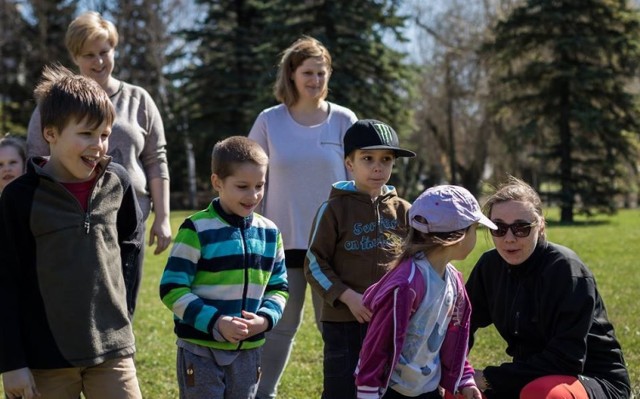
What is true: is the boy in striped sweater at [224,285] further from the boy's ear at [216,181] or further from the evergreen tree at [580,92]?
the evergreen tree at [580,92]

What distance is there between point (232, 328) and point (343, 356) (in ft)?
3.13

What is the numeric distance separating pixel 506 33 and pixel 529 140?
11.6 feet

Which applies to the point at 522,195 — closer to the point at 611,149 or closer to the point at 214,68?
the point at 611,149

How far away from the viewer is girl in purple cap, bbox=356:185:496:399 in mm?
3219

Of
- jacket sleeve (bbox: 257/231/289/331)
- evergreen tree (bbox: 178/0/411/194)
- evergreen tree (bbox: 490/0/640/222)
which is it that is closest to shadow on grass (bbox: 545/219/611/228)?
evergreen tree (bbox: 490/0/640/222)

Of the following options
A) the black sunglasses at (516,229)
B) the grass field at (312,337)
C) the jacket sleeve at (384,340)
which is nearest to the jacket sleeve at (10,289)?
the jacket sleeve at (384,340)

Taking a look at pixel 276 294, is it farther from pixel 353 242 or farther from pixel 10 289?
pixel 10 289

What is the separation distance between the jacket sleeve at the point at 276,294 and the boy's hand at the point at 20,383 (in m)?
1.02

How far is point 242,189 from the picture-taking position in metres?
3.55

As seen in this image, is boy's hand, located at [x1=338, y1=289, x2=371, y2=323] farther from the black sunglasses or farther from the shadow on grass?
the shadow on grass

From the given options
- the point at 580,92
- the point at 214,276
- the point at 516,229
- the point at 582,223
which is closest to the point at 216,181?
the point at 214,276

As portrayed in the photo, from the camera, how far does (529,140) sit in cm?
2470

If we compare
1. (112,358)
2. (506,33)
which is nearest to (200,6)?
(506,33)

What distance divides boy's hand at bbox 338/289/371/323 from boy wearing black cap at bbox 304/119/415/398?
9cm
